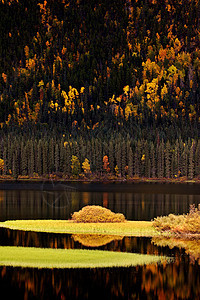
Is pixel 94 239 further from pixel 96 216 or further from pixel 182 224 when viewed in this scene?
pixel 96 216

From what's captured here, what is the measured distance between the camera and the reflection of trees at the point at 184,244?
53.7m

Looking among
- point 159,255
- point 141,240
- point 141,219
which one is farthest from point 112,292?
point 141,219

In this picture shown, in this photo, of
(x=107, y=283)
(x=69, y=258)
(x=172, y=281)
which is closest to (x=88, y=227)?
(x=69, y=258)

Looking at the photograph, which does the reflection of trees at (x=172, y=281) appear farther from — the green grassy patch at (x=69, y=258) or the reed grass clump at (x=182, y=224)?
the reed grass clump at (x=182, y=224)

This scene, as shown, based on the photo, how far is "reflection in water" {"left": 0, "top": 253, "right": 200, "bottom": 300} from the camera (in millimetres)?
39812

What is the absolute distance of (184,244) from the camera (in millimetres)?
59312

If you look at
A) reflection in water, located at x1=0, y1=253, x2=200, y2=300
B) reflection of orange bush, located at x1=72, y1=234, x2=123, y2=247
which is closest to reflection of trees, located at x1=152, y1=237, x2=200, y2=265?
reflection of orange bush, located at x1=72, y1=234, x2=123, y2=247

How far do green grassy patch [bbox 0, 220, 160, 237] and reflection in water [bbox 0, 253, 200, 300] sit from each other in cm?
2054

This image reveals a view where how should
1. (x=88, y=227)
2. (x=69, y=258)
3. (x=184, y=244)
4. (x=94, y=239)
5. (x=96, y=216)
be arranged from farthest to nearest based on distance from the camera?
(x=96, y=216) < (x=88, y=227) < (x=94, y=239) < (x=184, y=244) < (x=69, y=258)

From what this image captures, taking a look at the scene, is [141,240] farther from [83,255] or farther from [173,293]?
[173,293]

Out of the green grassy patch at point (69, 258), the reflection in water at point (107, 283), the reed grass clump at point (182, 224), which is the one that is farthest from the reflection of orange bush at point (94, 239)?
the reflection in water at point (107, 283)

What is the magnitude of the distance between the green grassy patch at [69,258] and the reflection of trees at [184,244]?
333 cm

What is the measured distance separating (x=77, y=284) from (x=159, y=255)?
38.8 feet

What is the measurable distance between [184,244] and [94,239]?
26.6 feet
